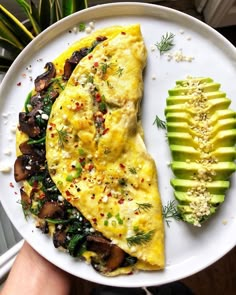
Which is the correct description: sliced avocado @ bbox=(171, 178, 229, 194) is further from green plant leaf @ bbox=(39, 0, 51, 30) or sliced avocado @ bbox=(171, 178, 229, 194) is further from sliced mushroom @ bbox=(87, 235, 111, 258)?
green plant leaf @ bbox=(39, 0, 51, 30)

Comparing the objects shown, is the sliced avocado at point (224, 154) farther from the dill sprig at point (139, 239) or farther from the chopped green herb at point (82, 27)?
the chopped green herb at point (82, 27)

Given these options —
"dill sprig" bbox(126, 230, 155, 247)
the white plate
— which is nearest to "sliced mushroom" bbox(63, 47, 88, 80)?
the white plate

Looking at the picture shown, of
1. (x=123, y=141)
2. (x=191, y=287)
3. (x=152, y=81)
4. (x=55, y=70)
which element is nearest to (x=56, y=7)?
(x=55, y=70)

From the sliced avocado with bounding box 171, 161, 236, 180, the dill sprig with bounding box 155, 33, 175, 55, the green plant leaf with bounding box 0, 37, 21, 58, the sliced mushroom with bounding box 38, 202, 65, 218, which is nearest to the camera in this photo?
the sliced avocado with bounding box 171, 161, 236, 180

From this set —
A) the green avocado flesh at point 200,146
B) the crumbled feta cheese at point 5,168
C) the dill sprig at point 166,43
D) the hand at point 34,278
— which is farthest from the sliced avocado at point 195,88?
the hand at point 34,278

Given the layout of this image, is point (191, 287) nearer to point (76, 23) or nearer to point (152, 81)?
point (152, 81)

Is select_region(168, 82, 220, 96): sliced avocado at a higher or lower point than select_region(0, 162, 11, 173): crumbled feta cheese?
higher
